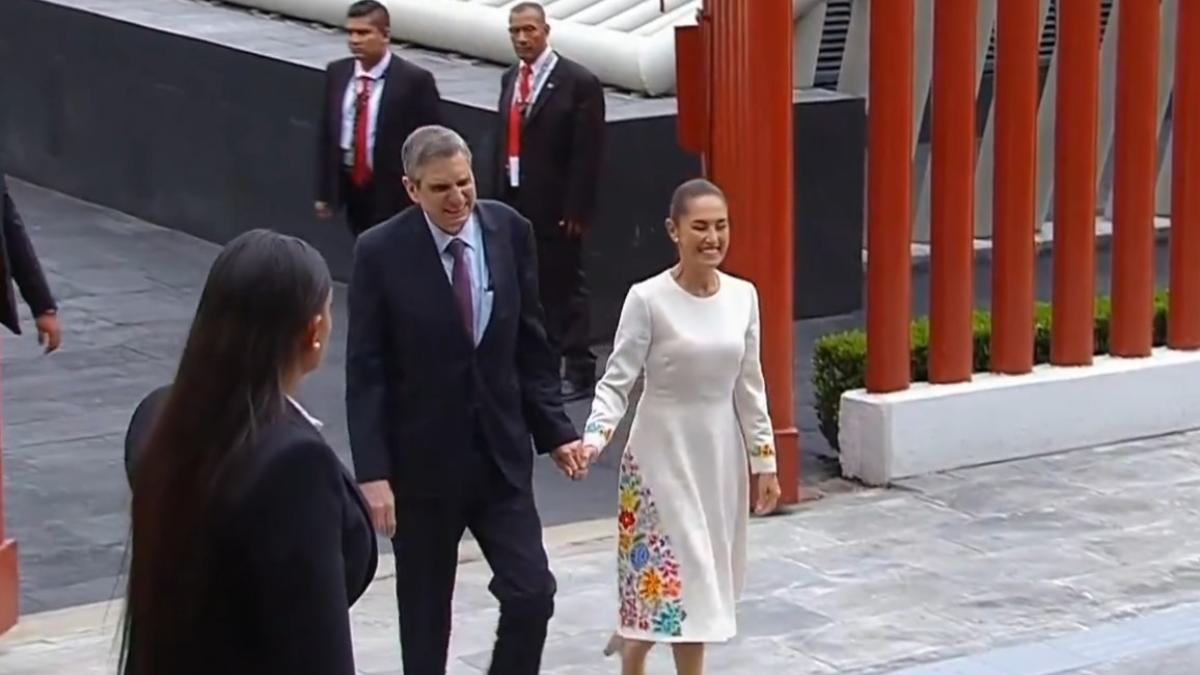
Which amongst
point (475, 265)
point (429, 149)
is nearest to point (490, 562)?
point (475, 265)

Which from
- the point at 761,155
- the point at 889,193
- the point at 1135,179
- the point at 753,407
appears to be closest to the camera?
the point at 753,407

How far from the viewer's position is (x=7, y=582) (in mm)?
7477

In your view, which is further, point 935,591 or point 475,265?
point 935,591

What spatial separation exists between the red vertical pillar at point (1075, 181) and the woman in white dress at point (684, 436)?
391 cm

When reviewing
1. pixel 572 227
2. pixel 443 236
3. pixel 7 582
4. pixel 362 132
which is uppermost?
pixel 362 132

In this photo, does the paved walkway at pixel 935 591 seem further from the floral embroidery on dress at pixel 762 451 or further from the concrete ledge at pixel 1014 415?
the floral embroidery on dress at pixel 762 451

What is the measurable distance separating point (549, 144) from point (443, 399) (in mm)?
4786

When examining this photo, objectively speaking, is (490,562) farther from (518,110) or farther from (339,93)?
(339,93)

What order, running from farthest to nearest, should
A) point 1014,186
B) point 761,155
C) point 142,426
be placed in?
1. point 1014,186
2. point 761,155
3. point 142,426

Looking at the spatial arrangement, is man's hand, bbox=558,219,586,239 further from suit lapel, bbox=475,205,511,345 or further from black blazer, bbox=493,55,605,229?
suit lapel, bbox=475,205,511,345

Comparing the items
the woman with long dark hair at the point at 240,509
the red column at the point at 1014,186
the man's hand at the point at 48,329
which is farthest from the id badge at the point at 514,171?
the woman with long dark hair at the point at 240,509

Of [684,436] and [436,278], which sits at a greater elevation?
[436,278]

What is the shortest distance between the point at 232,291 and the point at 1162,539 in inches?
239

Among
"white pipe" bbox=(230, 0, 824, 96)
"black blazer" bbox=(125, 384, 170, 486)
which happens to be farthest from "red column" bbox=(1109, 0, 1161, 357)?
"black blazer" bbox=(125, 384, 170, 486)
